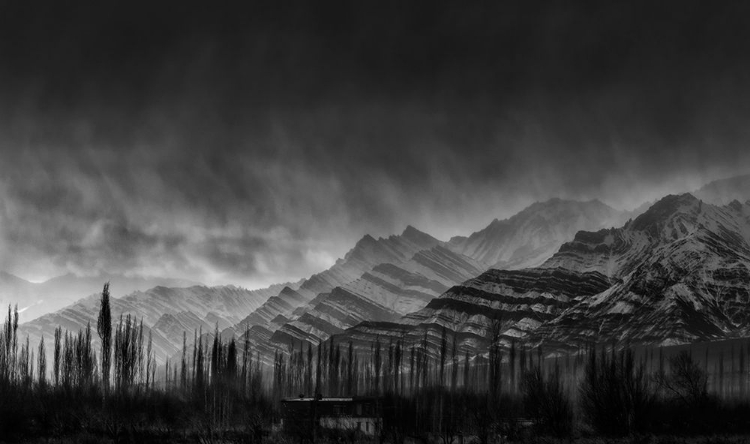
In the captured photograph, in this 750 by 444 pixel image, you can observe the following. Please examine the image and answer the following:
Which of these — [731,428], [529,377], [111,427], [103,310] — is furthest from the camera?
[103,310]

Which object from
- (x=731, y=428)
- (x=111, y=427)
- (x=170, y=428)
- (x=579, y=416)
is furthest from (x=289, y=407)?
(x=731, y=428)

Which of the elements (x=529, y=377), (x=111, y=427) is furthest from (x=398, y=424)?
(x=111, y=427)

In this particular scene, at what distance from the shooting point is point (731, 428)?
3425 inches

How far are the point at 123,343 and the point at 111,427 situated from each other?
167 ft

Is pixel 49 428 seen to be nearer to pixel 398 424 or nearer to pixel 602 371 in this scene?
pixel 398 424

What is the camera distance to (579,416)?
103188mm

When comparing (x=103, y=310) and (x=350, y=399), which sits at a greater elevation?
(x=103, y=310)

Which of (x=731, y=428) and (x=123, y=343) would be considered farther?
(x=123, y=343)

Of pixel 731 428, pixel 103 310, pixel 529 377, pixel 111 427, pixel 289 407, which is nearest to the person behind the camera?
pixel 111 427

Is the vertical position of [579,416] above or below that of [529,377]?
below

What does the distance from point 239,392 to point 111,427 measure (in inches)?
1810

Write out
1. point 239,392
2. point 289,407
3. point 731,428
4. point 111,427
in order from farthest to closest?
point 239,392 < point 289,407 < point 731,428 < point 111,427

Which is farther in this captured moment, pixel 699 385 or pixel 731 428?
pixel 699 385

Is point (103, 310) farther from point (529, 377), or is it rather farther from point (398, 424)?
point (529, 377)
